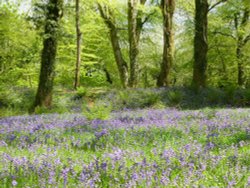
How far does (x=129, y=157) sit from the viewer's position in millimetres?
4172

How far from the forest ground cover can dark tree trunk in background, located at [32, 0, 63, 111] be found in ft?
24.8

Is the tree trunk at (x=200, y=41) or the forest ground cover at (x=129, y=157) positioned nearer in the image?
the forest ground cover at (x=129, y=157)

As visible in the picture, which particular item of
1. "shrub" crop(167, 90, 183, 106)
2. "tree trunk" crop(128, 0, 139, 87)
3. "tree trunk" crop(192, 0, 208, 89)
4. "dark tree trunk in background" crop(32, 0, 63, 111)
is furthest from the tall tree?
"dark tree trunk in background" crop(32, 0, 63, 111)

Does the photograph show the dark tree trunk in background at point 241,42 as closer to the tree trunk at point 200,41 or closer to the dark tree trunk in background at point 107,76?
the dark tree trunk in background at point 107,76

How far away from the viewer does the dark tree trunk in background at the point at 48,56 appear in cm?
1427

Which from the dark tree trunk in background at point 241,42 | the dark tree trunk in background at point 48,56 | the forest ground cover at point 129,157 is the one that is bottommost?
the forest ground cover at point 129,157

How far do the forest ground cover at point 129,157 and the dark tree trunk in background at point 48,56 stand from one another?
757cm

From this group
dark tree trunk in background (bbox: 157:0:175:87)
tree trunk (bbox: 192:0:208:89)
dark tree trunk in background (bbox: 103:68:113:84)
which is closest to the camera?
tree trunk (bbox: 192:0:208:89)

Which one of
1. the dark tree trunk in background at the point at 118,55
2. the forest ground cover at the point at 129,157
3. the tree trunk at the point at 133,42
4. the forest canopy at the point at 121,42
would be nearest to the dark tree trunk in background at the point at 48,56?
the forest canopy at the point at 121,42

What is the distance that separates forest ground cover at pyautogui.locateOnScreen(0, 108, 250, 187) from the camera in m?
3.29

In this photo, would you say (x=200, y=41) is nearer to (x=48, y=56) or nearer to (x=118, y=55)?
(x=48, y=56)

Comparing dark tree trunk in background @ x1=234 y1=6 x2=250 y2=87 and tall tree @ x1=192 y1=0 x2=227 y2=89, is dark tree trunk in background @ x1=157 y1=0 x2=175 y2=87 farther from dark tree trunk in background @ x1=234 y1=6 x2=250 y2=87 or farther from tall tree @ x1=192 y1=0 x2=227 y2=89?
dark tree trunk in background @ x1=234 y1=6 x2=250 y2=87

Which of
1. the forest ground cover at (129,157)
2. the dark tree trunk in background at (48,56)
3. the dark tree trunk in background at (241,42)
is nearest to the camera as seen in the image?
the forest ground cover at (129,157)

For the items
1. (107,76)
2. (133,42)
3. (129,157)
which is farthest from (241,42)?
(129,157)
